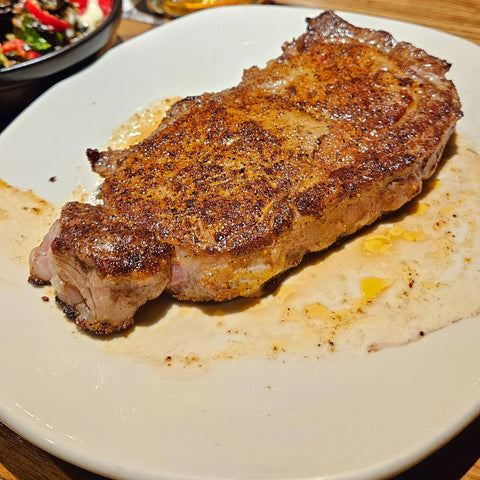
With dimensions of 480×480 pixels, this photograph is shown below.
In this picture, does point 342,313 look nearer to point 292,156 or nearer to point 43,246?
point 292,156

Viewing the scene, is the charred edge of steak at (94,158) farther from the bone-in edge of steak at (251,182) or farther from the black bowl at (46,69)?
the black bowl at (46,69)

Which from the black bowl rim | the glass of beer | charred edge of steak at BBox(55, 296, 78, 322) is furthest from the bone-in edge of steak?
the glass of beer

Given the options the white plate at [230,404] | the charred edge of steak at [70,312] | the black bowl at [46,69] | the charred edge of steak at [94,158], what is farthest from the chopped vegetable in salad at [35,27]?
the charred edge of steak at [70,312]

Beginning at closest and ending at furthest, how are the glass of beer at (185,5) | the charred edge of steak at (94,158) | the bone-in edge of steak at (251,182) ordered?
the bone-in edge of steak at (251,182) → the charred edge of steak at (94,158) → the glass of beer at (185,5)

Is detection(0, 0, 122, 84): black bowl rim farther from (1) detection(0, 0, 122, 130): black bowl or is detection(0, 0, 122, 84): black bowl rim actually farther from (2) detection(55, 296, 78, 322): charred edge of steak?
(2) detection(55, 296, 78, 322): charred edge of steak

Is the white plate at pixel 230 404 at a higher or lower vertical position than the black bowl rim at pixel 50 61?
lower

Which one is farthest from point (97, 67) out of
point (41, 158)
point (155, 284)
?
point (155, 284)

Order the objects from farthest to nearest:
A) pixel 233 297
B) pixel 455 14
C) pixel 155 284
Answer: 1. pixel 455 14
2. pixel 233 297
3. pixel 155 284
